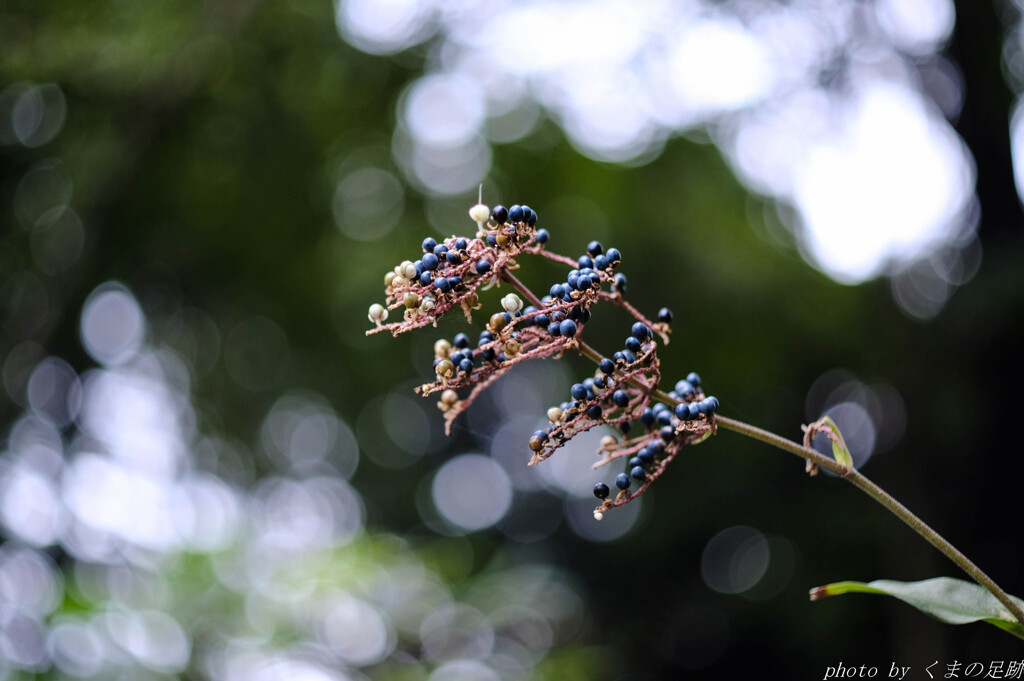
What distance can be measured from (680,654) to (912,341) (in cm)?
419

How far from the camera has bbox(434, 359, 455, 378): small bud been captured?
39.7 inches

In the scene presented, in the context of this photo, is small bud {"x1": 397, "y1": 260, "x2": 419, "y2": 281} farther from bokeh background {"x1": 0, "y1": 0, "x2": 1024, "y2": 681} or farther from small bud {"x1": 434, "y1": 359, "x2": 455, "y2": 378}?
bokeh background {"x1": 0, "y1": 0, "x2": 1024, "y2": 681}

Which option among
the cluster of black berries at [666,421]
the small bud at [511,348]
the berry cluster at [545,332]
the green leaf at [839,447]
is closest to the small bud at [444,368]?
the berry cluster at [545,332]

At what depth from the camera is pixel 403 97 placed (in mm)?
5738

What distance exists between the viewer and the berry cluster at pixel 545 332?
3.11ft

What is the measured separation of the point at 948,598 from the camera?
97cm

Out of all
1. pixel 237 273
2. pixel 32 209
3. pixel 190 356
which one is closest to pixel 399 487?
pixel 190 356

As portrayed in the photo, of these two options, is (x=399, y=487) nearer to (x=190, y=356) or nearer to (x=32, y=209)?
(x=190, y=356)

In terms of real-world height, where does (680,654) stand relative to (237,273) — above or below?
below

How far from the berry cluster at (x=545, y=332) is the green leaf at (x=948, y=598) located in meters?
0.26

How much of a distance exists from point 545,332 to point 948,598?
0.58m

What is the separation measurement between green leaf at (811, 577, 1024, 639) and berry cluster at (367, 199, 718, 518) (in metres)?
0.26

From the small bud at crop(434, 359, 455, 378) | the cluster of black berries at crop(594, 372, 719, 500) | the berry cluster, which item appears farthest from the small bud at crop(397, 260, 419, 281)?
the cluster of black berries at crop(594, 372, 719, 500)

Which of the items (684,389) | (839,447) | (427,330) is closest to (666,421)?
(684,389)
